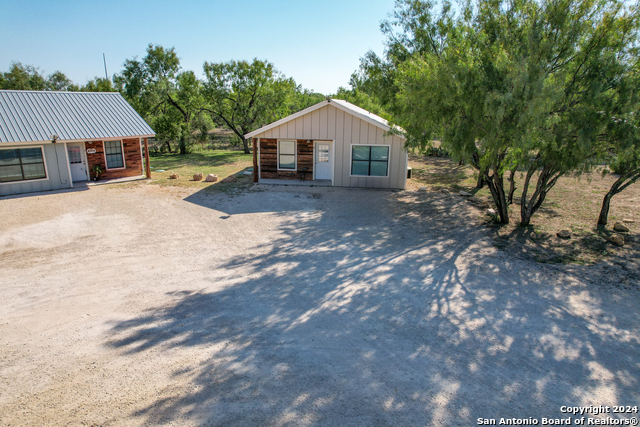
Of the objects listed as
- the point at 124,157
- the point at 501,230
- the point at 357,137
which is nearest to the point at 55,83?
the point at 124,157

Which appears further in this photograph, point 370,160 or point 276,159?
point 276,159

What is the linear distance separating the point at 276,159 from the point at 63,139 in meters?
9.19

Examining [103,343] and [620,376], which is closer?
[620,376]

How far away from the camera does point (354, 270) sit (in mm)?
8867

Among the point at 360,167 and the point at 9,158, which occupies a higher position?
the point at 9,158

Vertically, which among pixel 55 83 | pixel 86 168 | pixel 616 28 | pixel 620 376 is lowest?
pixel 620 376

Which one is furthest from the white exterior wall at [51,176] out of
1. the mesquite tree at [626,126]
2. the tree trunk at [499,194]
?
the mesquite tree at [626,126]

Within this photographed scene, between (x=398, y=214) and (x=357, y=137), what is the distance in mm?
5238

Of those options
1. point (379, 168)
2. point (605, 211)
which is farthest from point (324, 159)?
point (605, 211)

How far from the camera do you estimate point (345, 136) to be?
1742cm

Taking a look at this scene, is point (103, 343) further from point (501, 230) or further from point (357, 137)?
point (357, 137)

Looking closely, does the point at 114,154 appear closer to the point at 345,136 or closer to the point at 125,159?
the point at 125,159

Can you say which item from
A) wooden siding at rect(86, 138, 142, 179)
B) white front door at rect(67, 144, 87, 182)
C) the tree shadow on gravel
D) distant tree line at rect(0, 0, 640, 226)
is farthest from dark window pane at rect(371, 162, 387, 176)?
white front door at rect(67, 144, 87, 182)

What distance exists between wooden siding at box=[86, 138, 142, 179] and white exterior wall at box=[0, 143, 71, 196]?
140 cm
